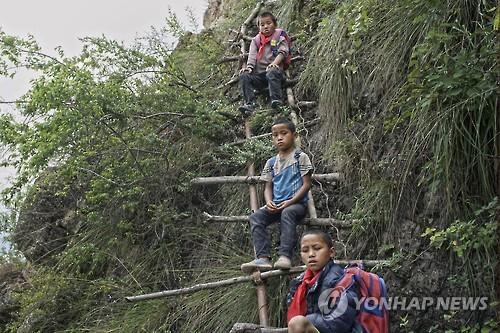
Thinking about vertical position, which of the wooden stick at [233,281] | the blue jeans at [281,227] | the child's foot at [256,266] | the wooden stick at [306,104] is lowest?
the wooden stick at [233,281]

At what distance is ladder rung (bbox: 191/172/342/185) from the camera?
192 inches

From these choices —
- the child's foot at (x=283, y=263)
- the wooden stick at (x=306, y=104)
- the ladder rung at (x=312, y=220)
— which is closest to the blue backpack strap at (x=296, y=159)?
the ladder rung at (x=312, y=220)

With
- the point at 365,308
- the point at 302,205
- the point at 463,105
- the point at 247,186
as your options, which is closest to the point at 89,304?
the point at 247,186

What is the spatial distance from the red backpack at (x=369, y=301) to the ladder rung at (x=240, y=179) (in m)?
1.58

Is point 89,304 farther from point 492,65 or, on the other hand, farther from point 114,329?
point 492,65

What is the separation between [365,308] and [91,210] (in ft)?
10.9

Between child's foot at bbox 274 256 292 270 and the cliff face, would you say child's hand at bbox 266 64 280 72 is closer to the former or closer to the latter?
the cliff face

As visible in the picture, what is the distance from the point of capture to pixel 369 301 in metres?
3.27

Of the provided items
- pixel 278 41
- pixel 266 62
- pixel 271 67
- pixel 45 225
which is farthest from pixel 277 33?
pixel 45 225

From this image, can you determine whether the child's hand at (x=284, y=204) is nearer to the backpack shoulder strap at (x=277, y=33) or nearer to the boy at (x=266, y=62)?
the boy at (x=266, y=62)

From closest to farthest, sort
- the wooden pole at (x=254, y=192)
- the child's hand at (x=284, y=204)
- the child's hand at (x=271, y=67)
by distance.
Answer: the wooden pole at (x=254, y=192) < the child's hand at (x=284, y=204) < the child's hand at (x=271, y=67)

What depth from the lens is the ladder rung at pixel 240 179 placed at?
4.87 meters

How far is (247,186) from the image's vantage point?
17.8 ft

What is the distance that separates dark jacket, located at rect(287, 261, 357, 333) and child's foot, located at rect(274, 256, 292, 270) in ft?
2.11
